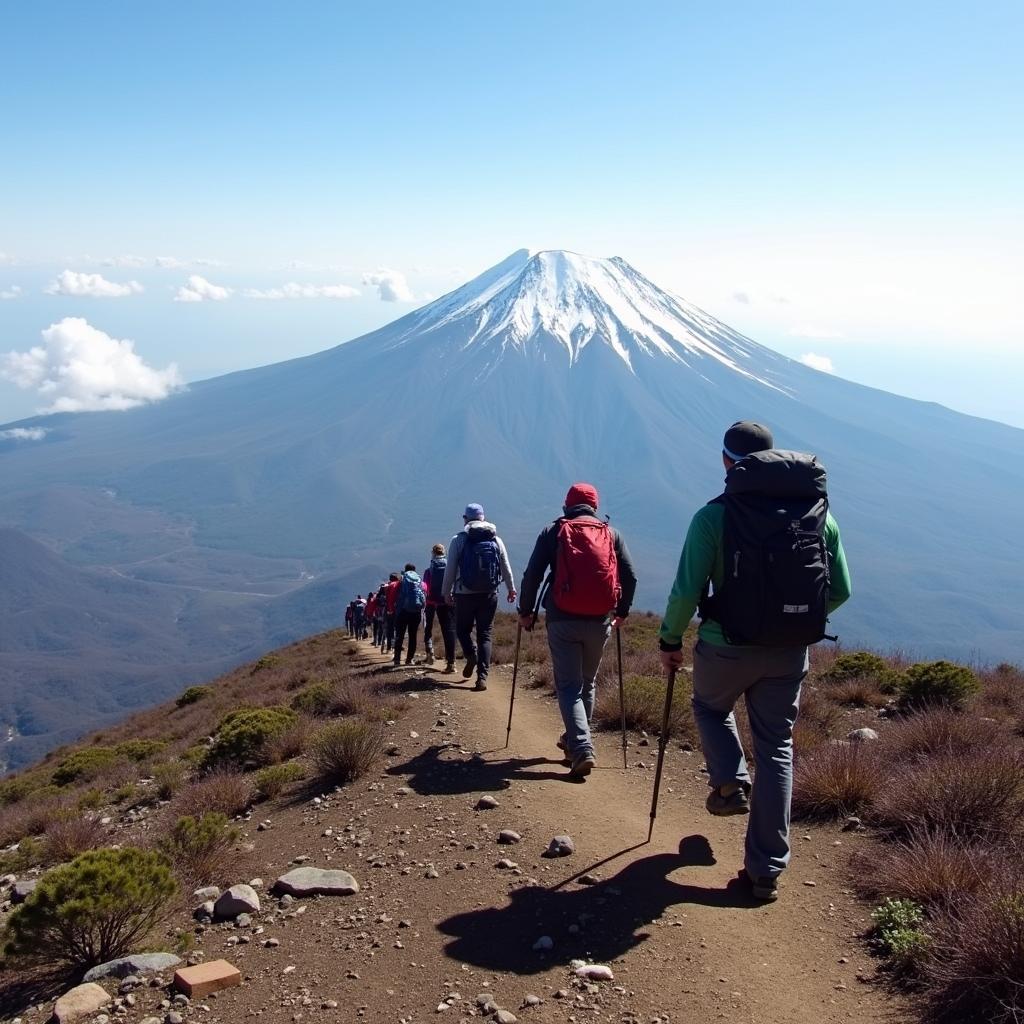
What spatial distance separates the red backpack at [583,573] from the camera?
629 cm

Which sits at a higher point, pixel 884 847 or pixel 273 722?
pixel 884 847

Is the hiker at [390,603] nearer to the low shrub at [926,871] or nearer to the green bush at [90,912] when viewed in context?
the green bush at [90,912]

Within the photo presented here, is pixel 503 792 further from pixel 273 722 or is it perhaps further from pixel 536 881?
pixel 273 722

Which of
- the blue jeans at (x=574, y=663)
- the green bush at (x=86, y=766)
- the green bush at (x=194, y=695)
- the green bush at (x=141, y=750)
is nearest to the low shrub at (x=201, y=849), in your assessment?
the blue jeans at (x=574, y=663)

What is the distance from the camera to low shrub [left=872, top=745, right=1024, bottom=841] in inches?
196

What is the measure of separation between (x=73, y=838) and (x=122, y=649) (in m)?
188

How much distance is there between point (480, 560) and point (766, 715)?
5592mm

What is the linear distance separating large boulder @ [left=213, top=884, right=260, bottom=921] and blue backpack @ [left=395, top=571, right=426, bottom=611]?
25.9 feet

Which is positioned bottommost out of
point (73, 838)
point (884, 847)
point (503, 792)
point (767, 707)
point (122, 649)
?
point (122, 649)

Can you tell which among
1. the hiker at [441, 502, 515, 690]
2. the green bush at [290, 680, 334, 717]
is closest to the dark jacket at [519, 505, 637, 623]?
the hiker at [441, 502, 515, 690]

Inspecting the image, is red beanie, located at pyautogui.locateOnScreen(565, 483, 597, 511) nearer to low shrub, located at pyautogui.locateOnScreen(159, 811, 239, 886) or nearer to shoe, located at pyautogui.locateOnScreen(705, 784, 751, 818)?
shoe, located at pyautogui.locateOnScreen(705, 784, 751, 818)

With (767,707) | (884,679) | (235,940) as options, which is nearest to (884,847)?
(767,707)

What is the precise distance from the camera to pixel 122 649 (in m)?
177

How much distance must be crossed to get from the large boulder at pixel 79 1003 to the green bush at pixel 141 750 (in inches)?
361
